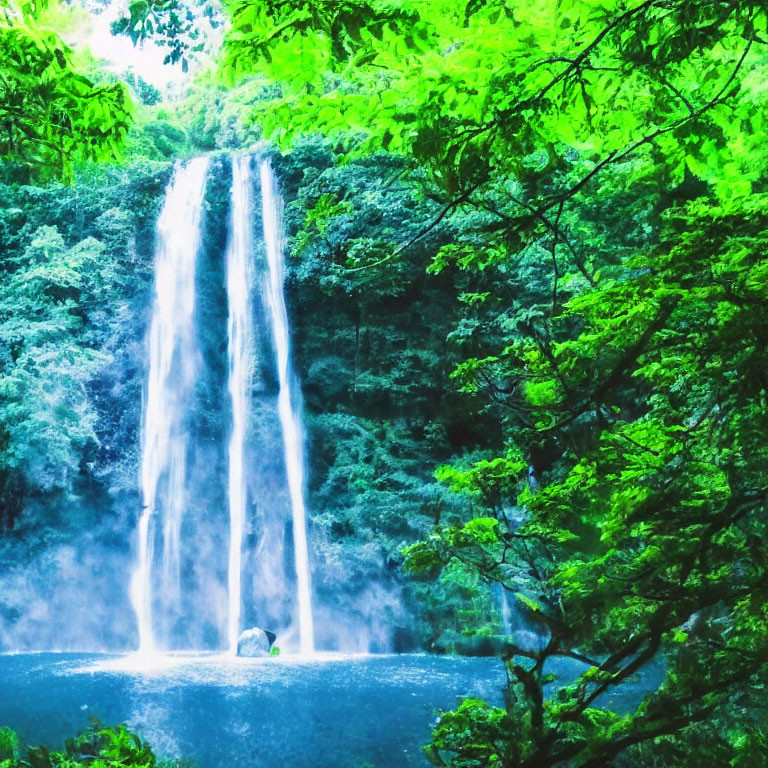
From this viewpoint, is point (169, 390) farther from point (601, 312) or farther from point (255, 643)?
point (601, 312)

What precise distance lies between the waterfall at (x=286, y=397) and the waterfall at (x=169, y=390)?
128 centimetres

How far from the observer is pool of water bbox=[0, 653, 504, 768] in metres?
4.59

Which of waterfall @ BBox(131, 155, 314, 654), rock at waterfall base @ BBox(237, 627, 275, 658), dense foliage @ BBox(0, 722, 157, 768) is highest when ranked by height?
waterfall @ BBox(131, 155, 314, 654)

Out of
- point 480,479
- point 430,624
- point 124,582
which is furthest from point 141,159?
point 480,479

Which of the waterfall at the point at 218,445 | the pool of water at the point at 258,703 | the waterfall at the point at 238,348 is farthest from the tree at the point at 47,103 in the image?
the waterfall at the point at 238,348

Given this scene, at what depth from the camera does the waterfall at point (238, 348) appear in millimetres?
11086

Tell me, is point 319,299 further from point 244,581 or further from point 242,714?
point 242,714

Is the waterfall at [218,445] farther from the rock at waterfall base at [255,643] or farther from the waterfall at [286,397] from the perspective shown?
the rock at waterfall base at [255,643]

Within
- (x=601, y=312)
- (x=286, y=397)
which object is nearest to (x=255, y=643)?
(x=286, y=397)

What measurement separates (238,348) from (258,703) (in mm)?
7121

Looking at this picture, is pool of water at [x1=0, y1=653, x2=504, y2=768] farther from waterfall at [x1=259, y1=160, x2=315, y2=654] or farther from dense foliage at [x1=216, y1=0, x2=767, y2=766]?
waterfall at [x1=259, y1=160, x2=315, y2=654]

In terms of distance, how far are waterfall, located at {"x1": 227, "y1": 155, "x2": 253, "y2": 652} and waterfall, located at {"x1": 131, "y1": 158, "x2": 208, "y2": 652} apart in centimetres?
64

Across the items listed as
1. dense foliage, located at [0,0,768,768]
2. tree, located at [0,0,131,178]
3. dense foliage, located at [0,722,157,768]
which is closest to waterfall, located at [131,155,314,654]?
dense foliage, located at [0,0,768,768]

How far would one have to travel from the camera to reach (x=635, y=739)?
2580 mm
